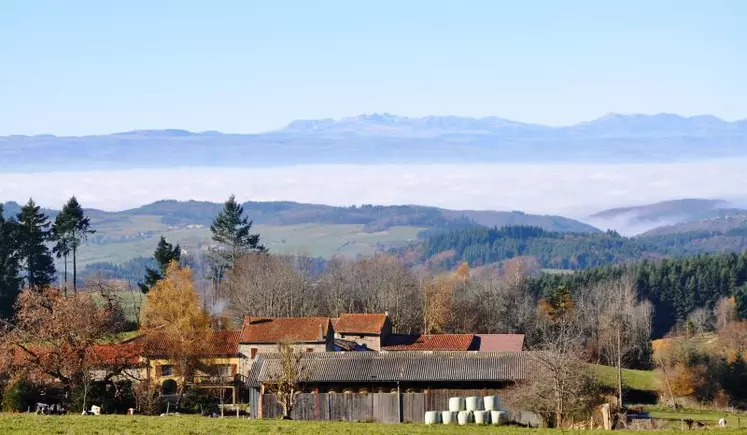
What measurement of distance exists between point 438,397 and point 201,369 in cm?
2110

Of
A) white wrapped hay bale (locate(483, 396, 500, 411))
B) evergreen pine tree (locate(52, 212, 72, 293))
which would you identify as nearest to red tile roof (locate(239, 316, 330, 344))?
white wrapped hay bale (locate(483, 396, 500, 411))

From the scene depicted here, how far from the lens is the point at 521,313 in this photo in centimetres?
10994

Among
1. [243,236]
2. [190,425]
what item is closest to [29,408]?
[190,425]

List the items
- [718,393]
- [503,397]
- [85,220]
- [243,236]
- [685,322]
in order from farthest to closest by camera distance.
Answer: [685,322], [243,236], [85,220], [718,393], [503,397]

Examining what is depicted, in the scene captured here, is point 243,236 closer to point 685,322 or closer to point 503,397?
point 685,322

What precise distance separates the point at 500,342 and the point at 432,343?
578cm

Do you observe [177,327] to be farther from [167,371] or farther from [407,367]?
[407,367]

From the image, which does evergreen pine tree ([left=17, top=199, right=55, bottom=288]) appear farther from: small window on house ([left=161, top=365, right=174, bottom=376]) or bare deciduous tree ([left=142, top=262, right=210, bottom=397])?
small window on house ([left=161, top=365, right=174, bottom=376])

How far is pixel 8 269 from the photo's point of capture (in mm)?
97188

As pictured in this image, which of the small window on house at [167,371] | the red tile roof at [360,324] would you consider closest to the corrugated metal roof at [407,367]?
the small window on house at [167,371]

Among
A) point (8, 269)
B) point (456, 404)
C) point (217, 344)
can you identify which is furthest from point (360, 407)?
point (8, 269)

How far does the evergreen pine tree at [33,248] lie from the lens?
10019cm

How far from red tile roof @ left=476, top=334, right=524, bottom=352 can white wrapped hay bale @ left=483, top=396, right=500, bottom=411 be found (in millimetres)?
27508

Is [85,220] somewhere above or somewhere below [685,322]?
above
